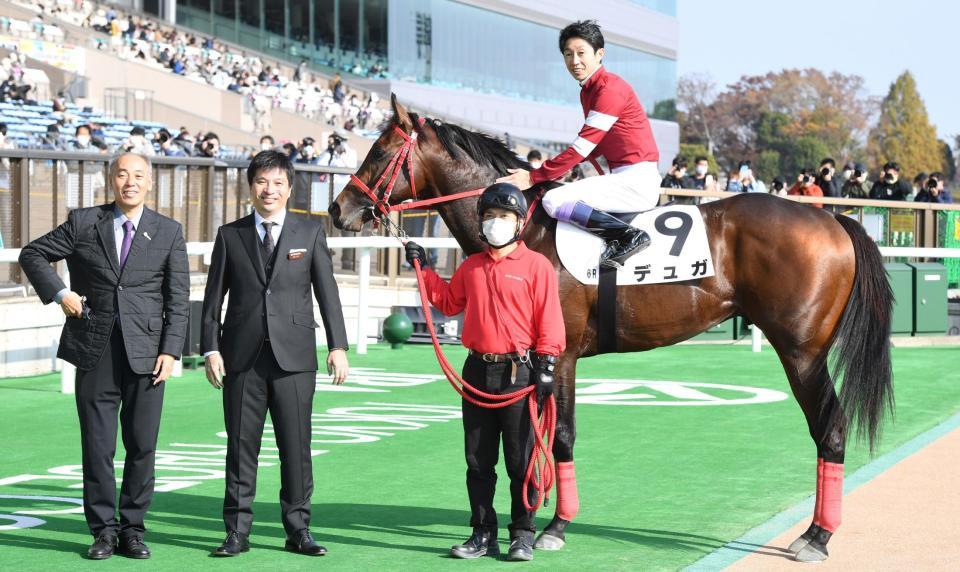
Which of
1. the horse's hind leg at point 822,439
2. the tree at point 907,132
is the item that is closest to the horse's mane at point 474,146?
the horse's hind leg at point 822,439

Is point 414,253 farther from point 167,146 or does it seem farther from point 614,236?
point 167,146

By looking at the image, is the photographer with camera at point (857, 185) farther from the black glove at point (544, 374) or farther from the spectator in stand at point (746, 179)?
the black glove at point (544, 374)

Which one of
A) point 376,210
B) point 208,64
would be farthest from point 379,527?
point 208,64

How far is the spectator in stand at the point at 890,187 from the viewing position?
61.4ft

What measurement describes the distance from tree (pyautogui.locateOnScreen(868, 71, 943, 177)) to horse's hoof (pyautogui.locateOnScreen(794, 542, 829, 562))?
94640 mm

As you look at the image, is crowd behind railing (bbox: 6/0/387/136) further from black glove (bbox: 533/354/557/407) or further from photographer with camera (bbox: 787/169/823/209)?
black glove (bbox: 533/354/557/407)

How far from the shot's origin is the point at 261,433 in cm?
588

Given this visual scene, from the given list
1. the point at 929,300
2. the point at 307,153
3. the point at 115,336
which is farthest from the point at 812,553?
the point at 307,153

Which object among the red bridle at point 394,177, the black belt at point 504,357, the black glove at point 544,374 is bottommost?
the black glove at point 544,374

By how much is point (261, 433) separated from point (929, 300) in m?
11.6

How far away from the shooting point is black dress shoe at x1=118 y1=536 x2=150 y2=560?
567cm

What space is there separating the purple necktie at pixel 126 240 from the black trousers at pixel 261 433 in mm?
686

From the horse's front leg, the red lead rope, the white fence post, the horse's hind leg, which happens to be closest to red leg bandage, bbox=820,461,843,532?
the horse's hind leg

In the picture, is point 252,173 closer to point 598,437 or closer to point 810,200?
point 598,437
